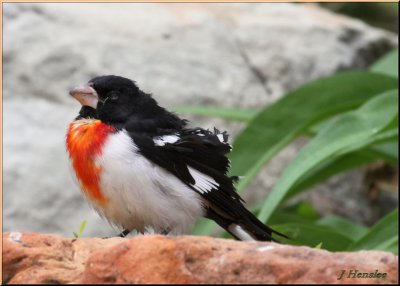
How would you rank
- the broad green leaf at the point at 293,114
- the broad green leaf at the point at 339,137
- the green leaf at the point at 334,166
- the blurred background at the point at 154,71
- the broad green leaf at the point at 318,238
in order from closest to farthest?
the broad green leaf at the point at 339,137 → the broad green leaf at the point at 318,238 → the broad green leaf at the point at 293,114 → the green leaf at the point at 334,166 → the blurred background at the point at 154,71

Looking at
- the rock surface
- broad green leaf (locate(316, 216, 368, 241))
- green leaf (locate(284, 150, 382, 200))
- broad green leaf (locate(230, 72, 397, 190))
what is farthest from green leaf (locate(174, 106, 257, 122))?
the rock surface

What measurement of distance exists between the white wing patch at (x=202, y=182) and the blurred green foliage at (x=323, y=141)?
122 cm

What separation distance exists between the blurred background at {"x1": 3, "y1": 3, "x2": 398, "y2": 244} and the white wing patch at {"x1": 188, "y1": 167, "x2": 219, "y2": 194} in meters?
3.15

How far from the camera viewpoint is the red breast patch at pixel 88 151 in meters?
3.35

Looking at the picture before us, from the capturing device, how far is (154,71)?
7.25 m

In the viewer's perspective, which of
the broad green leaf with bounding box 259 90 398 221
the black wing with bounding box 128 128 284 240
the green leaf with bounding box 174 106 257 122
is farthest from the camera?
the green leaf with bounding box 174 106 257 122

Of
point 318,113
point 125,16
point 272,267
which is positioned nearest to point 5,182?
point 125,16

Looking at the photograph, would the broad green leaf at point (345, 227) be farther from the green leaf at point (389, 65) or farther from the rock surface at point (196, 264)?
the rock surface at point (196, 264)

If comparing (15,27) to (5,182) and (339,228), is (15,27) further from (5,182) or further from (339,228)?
(339,228)

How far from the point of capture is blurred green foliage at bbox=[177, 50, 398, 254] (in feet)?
16.0

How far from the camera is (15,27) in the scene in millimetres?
7348

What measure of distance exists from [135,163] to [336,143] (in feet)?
5.96

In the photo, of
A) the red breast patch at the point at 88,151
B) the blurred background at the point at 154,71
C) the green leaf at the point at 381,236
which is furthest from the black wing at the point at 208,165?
the blurred background at the point at 154,71

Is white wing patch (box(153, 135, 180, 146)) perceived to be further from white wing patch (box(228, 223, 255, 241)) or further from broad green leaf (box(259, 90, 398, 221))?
broad green leaf (box(259, 90, 398, 221))
